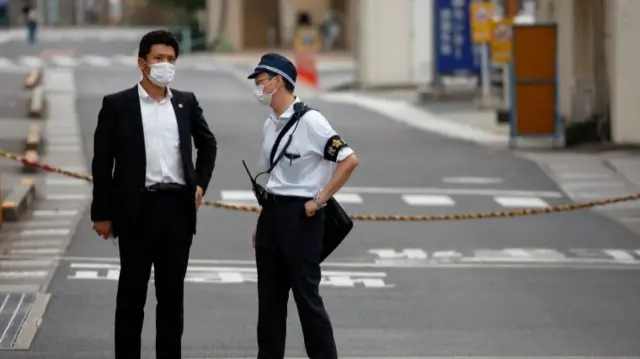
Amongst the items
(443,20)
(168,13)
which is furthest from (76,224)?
(168,13)

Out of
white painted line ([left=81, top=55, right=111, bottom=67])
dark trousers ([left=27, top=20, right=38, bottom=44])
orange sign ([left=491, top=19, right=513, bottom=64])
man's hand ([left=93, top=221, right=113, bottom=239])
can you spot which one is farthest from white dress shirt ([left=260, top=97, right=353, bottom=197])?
dark trousers ([left=27, top=20, right=38, bottom=44])

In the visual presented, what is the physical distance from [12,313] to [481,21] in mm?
25689

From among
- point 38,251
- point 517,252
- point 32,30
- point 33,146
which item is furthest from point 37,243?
point 32,30

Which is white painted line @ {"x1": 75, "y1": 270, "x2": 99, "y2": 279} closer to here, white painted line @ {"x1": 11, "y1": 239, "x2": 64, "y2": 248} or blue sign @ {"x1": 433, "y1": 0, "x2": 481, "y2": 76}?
white painted line @ {"x1": 11, "y1": 239, "x2": 64, "y2": 248}

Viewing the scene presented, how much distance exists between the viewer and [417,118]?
36.7 m

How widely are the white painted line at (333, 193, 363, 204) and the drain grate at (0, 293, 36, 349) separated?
7410mm

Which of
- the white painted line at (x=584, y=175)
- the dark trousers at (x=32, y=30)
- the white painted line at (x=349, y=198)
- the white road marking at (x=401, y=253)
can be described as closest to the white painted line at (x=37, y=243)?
the white road marking at (x=401, y=253)

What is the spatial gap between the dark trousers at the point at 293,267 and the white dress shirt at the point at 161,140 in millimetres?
541

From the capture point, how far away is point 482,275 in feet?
49.3

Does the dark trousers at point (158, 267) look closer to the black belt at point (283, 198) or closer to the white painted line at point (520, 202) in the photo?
the black belt at point (283, 198)

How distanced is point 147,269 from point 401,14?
38275 millimetres

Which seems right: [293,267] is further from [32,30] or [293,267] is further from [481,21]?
[32,30]

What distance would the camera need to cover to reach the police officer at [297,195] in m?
9.29

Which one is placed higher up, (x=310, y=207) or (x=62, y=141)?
(x=310, y=207)
